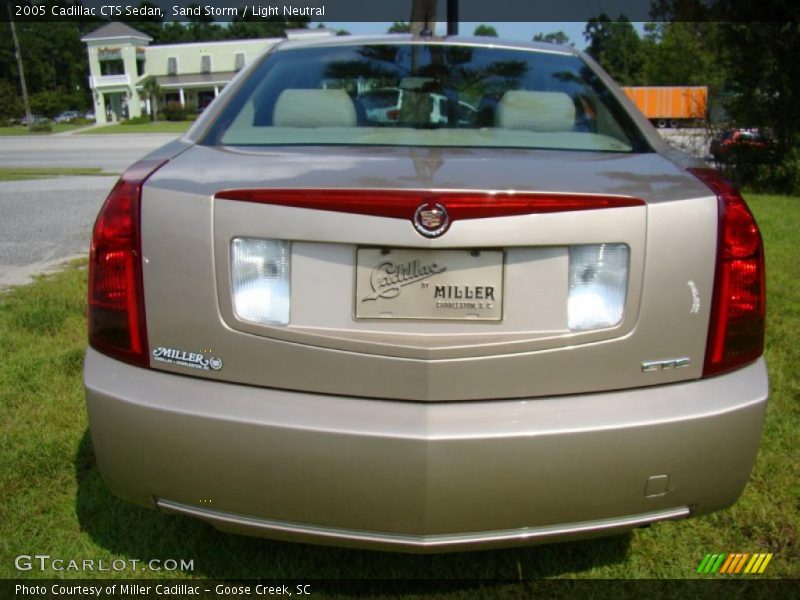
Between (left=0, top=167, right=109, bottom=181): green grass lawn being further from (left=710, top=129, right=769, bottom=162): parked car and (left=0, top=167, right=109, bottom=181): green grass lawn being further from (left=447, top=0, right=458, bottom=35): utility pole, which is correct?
(left=710, top=129, right=769, bottom=162): parked car

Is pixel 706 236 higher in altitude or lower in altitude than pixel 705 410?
higher

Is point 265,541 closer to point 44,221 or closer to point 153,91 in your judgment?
point 44,221

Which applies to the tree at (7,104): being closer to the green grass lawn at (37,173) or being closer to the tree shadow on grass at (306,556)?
the green grass lawn at (37,173)

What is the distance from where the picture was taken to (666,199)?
1.65m

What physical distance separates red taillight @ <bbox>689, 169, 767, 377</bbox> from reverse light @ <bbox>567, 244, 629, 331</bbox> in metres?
0.25

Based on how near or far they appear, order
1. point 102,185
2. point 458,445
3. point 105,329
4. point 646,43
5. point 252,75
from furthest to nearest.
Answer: point 646,43
point 102,185
point 252,75
point 105,329
point 458,445

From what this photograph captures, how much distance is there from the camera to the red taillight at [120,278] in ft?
5.58

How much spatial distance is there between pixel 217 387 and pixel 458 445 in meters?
0.57

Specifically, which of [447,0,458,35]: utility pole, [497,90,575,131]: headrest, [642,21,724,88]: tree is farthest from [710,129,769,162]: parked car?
[497,90,575,131]: headrest

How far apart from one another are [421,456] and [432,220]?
52cm

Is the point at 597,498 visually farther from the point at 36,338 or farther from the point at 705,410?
the point at 36,338

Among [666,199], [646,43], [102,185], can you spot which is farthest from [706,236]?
[646,43]

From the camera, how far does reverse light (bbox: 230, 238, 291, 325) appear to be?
1.62m

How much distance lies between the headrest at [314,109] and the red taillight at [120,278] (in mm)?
667
